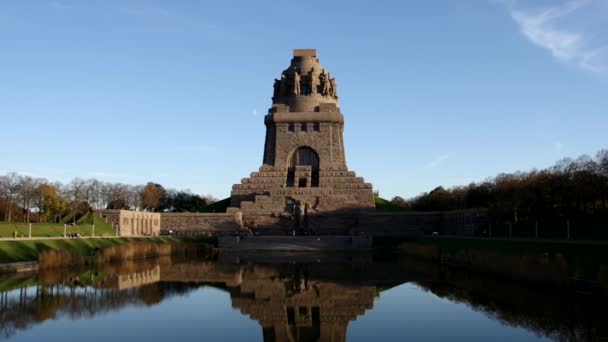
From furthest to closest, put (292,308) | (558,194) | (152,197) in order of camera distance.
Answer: (152,197), (558,194), (292,308)

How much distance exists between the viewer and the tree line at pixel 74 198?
5953cm

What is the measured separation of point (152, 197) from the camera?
8288 cm

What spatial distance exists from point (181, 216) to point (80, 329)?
44.0 m

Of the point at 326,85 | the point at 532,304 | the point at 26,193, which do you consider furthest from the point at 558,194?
the point at 26,193

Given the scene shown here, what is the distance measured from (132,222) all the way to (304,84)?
2649cm

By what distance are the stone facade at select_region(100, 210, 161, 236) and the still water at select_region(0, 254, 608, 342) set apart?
25.1 meters

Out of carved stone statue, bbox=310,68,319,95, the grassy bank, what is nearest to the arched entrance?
carved stone statue, bbox=310,68,319,95

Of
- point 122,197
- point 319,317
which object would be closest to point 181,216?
point 122,197

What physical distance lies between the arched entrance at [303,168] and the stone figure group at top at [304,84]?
6872mm

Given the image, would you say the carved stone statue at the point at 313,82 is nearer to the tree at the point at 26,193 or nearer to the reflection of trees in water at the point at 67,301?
the tree at the point at 26,193

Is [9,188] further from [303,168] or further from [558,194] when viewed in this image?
[558,194]

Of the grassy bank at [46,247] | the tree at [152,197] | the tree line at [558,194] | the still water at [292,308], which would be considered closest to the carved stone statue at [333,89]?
the tree line at [558,194]

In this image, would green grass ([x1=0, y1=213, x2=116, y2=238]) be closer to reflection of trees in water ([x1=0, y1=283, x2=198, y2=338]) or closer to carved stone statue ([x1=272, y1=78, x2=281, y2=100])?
reflection of trees in water ([x1=0, y1=283, x2=198, y2=338])

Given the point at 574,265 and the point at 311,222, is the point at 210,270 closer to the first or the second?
the point at 574,265
